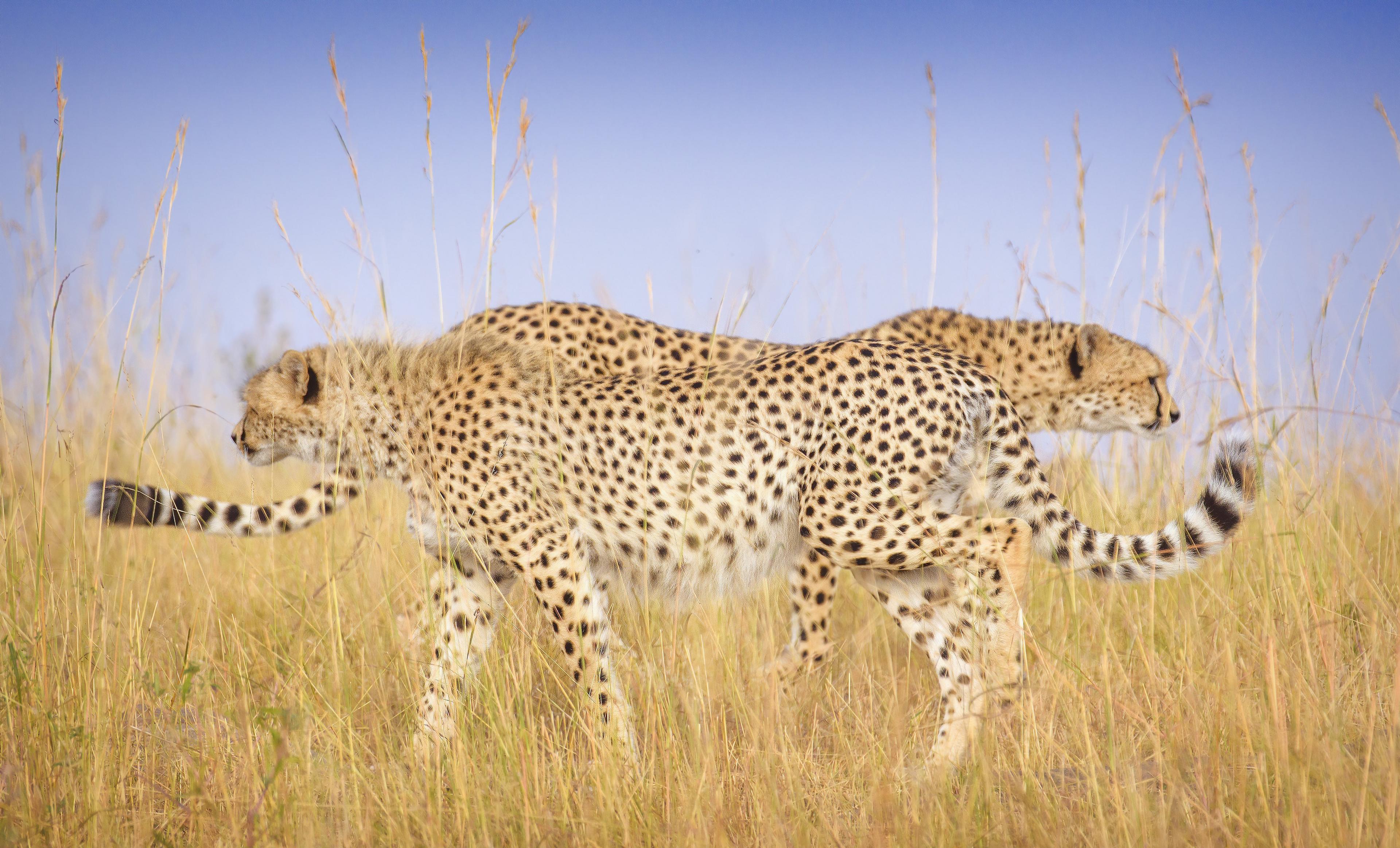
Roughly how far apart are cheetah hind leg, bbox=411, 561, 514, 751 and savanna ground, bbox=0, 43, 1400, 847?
99mm

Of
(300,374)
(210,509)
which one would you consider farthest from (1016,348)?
(210,509)

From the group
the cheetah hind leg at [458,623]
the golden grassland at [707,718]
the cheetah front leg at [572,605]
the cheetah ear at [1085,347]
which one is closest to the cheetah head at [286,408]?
the golden grassland at [707,718]

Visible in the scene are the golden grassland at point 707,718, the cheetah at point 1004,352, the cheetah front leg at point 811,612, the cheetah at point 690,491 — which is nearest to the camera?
the golden grassland at point 707,718

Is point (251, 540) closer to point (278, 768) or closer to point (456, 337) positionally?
point (456, 337)

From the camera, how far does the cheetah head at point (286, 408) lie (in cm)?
335

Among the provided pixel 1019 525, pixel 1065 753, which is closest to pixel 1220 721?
pixel 1065 753

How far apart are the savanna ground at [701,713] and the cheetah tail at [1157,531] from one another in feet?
0.50

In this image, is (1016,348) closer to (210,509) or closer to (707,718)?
(707,718)

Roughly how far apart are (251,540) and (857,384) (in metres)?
2.91

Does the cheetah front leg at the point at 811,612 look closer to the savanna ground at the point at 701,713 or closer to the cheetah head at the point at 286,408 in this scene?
the savanna ground at the point at 701,713

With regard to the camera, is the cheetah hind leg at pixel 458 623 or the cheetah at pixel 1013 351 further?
the cheetah at pixel 1013 351

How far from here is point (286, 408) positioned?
132 inches

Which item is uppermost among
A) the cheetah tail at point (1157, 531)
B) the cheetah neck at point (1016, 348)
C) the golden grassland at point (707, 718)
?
the cheetah neck at point (1016, 348)

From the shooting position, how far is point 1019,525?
9.73ft
